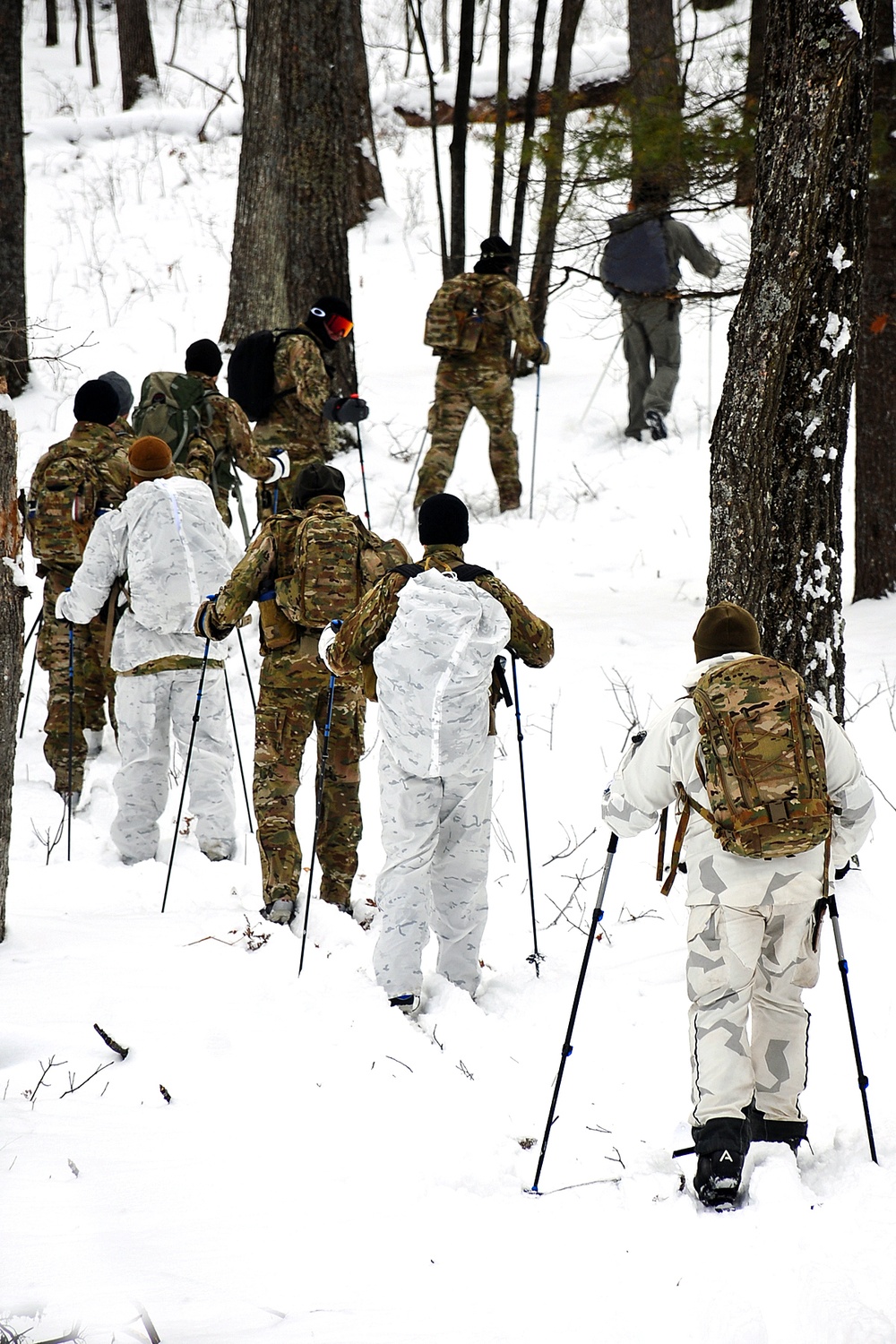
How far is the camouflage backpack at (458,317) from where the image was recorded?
9.09 metres

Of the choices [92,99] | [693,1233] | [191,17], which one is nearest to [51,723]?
[693,1233]

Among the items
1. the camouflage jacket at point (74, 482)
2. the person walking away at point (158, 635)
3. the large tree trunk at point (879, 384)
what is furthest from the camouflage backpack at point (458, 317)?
the person walking away at point (158, 635)

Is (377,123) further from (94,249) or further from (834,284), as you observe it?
(834,284)

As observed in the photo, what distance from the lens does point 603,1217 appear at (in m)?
3.26

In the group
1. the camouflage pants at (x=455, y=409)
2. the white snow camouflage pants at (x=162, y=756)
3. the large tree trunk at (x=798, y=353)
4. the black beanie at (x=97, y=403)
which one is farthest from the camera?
the camouflage pants at (x=455, y=409)

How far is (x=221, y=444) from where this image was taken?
24.5 ft

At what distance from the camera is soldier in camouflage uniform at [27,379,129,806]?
6.49 metres

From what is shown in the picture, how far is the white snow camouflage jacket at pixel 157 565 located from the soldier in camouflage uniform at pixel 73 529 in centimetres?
81

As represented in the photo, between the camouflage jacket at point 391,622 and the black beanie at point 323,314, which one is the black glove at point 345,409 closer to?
the black beanie at point 323,314

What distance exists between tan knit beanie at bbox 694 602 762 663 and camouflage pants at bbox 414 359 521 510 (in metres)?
5.93

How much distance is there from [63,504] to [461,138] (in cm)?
644

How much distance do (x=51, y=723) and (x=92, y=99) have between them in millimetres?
20923

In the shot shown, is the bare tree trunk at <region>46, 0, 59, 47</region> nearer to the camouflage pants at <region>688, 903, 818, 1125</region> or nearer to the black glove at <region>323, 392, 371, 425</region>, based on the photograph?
the black glove at <region>323, 392, 371, 425</region>

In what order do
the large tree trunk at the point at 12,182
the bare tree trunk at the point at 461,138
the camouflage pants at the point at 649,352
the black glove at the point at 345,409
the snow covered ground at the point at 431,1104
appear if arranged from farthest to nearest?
the bare tree trunk at the point at 461,138 < the camouflage pants at the point at 649,352 < the large tree trunk at the point at 12,182 < the black glove at the point at 345,409 < the snow covered ground at the point at 431,1104
